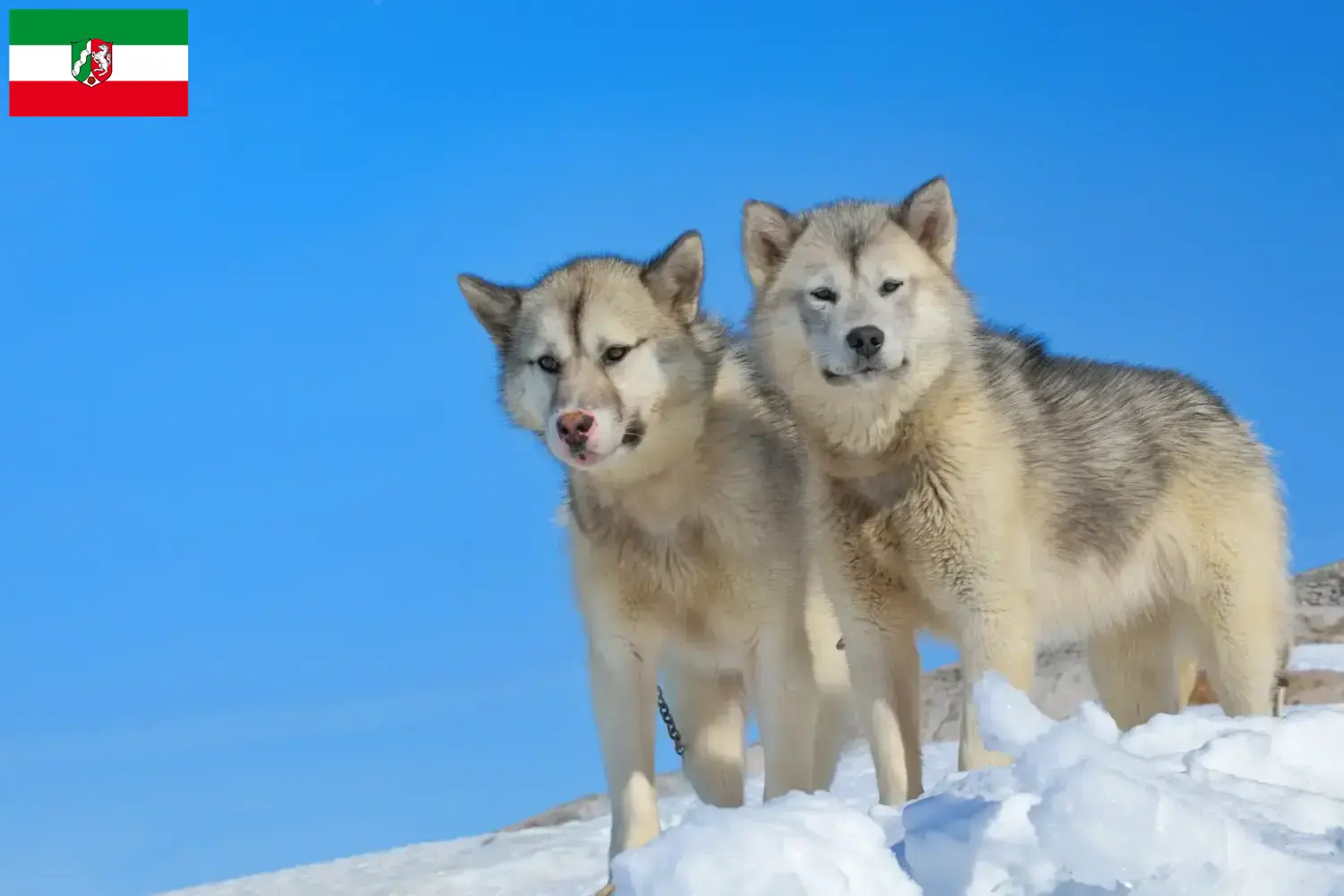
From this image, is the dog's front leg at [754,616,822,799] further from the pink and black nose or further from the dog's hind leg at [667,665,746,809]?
the pink and black nose

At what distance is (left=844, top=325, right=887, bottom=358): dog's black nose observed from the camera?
6023mm

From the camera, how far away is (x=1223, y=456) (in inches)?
296

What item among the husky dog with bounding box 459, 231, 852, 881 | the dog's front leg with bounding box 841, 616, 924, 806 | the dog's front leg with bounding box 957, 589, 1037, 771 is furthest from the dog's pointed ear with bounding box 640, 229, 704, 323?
the dog's front leg with bounding box 957, 589, 1037, 771

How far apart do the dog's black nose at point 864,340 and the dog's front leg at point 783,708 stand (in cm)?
123

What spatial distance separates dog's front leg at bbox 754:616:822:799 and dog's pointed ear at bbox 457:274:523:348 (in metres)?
1.86

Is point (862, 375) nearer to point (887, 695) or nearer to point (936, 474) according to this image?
point (936, 474)

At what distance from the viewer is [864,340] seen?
602 centimetres

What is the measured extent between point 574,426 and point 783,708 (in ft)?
4.92

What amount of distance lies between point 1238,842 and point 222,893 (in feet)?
31.4

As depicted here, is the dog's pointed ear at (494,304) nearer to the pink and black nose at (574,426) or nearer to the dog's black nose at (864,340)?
the pink and black nose at (574,426)

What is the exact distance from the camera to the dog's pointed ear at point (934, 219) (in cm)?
653

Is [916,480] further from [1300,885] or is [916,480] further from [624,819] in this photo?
[1300,885]

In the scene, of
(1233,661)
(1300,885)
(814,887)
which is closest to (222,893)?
(1233,661)

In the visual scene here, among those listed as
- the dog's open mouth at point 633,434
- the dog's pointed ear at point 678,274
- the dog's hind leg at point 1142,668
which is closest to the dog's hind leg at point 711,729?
the dog's open mouth at point 633,434
